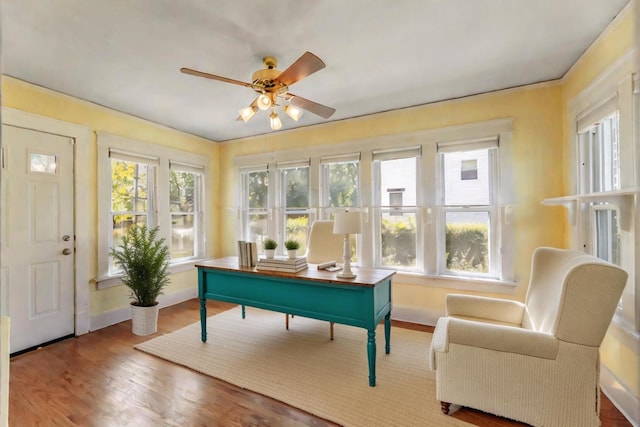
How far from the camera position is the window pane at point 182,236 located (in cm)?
460

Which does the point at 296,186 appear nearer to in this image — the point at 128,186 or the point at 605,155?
the point at 128,186

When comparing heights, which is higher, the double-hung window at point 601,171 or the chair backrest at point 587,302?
the double-hung window at point 601,171

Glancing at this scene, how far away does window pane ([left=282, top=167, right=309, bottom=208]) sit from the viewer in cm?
457

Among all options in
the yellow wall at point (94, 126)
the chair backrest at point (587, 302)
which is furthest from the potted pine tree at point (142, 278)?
the chair backrest at point (587, 302)

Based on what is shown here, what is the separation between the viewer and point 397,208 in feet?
12.8

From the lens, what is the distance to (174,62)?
2703 mm

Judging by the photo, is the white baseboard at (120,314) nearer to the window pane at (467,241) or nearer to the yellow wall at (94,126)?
the yellow wall at (94,126)

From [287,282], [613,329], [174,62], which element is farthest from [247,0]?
[613,329]

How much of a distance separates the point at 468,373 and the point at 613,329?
46.4 inches

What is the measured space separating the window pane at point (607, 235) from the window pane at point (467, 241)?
933mm

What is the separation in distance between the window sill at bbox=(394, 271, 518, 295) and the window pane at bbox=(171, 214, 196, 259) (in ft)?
9.67

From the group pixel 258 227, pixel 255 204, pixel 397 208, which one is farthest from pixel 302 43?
pixel 258 227

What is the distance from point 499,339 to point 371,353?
2.86 feet

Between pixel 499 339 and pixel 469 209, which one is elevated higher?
pixel 469 209
